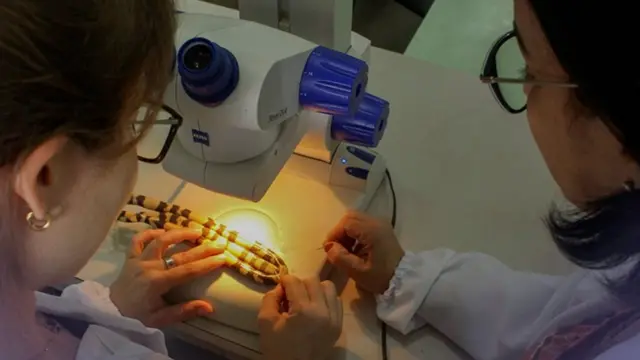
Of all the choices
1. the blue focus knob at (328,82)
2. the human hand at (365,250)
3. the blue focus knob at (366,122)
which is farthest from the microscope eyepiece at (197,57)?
the human hand at (365,250)

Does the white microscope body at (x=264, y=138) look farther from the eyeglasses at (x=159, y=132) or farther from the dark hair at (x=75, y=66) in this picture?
the dark hair at (x=75, y=66)

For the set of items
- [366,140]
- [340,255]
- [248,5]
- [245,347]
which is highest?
[248,5]

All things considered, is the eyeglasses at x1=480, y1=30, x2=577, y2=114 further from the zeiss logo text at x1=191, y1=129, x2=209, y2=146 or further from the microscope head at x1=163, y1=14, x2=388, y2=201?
the zeiss logo text at x1=191, y1=129, x2=209, y2=146

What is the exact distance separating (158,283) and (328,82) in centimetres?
30

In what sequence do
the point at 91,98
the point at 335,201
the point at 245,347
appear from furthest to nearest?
the point at 335,201, the point at 245,347, the point at 91,98

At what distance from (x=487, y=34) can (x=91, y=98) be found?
947mm

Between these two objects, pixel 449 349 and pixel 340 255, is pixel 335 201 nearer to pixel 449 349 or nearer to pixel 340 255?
pixel 340 255

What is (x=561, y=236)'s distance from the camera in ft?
2.55

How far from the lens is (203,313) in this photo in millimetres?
870

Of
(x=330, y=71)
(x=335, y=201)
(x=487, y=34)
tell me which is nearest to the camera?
(x=330, y=71)

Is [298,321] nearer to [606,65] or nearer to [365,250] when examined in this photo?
[365,250]

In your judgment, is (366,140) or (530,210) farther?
(530,210)

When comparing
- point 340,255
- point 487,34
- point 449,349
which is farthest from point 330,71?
point 487,34

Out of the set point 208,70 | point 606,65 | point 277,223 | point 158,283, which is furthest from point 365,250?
point 606,65
